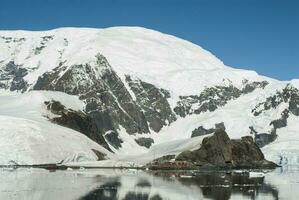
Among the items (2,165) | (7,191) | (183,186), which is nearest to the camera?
(7,191)

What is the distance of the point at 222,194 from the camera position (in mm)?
114812

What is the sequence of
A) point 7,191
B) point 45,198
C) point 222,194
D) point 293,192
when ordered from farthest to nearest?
point 293,192, point 222,194, point 7,191, point 45,198

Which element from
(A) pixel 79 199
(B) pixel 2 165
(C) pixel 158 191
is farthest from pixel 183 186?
(B) pixel 2 165

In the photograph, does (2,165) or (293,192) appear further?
(2,165)

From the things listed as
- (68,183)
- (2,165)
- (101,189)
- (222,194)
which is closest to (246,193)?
(222,194)

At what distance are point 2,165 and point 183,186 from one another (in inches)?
3147

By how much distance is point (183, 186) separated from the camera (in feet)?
440

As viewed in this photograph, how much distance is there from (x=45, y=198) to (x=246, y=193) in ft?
124

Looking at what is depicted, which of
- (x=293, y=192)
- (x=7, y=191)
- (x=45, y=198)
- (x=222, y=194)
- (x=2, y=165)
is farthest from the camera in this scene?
(x=2, y=165)

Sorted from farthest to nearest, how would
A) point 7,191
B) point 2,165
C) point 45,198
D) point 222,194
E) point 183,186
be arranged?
point 2,165, point 183,186, point 222,194, point 7,191, point 45,198

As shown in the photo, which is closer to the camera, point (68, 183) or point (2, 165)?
point (68, 183)

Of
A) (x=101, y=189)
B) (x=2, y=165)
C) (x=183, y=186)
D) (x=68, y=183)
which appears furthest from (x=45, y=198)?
(x=2, y=165)

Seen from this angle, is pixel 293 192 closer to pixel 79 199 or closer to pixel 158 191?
pixel 158 191

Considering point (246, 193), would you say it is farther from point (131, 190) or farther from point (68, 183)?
point (68, 183)
